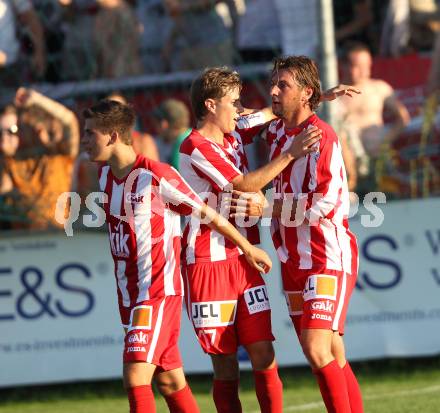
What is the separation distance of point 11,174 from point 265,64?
89.2 inches

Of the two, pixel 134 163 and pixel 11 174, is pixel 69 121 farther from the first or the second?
pixel 134 163

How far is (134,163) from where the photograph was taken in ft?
19.5

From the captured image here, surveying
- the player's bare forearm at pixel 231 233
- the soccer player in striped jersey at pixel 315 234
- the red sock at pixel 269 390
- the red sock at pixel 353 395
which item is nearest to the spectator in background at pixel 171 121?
the soccer player in striped jersey at pixel 315 234

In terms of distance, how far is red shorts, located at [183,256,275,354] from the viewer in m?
6.01

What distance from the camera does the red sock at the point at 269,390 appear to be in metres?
5.98

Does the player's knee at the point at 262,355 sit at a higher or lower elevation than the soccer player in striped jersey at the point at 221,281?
lower

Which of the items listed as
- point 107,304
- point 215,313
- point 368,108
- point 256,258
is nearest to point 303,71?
point 256,258

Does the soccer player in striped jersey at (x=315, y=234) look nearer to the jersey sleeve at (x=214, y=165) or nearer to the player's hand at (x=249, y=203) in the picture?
the player's hand at (x=249, y=203)

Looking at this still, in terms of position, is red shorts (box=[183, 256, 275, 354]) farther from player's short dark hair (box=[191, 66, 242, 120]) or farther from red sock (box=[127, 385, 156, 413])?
player's short dark hair (box=[191, 66, 242, 120])

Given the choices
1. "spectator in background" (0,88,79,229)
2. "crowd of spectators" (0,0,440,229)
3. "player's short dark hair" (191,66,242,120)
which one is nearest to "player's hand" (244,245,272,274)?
"player's short dark hair" (191,66,242,120)

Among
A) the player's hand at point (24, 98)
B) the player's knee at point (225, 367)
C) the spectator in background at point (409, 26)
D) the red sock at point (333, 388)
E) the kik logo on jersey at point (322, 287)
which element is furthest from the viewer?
the spectator in background at point (409, 26)

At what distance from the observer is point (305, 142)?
5.64 metres

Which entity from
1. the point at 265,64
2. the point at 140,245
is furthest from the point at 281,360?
the point at 140,245

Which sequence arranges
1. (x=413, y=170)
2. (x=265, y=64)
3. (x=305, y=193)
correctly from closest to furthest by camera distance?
(x=305, y=193), (x=413, y=170), (x=265, y=64)
